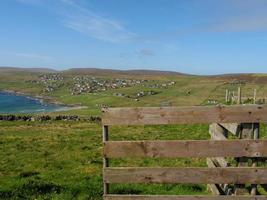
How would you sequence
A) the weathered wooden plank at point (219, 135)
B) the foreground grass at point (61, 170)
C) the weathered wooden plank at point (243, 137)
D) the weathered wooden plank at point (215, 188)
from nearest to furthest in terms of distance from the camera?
the weathered wooden plank at point (243, 137) < the weathered wooden plank at point (215, 188) < the weathered wooden plank at point (219, 135) < the foreground grass at point (61, 170)

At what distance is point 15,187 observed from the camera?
1480cm

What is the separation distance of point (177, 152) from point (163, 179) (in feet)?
2.28

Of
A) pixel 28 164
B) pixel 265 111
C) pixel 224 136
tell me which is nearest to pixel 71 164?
pixel 28 164

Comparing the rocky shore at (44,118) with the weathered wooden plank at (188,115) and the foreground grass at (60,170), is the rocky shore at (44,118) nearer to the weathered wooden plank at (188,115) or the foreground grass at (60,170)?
the foreground grass at (60,170)

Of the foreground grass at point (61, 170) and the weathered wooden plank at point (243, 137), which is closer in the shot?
the weathered wooden plank at point (243, 137)

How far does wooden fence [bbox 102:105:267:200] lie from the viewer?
1002 centimetres

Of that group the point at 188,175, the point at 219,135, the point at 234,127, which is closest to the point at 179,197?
the point at 188,175

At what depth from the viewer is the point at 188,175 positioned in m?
10.1

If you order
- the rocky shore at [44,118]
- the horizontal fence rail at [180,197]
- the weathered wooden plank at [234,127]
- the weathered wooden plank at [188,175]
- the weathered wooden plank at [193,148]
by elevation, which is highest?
the weathered wooden plank at [234,127]

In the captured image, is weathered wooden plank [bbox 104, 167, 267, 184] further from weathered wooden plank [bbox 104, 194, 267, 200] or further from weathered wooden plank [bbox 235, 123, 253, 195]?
weathered wooden plank [bbox 235, 123, 253, 195]

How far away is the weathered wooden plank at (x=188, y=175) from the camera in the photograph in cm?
1001

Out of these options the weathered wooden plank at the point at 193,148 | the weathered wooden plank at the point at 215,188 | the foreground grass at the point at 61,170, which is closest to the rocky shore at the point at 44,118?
the foreground grass at the point at 61,170

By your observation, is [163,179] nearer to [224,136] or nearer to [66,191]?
[224,136]

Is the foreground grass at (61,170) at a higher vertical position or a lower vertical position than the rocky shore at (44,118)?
higher
